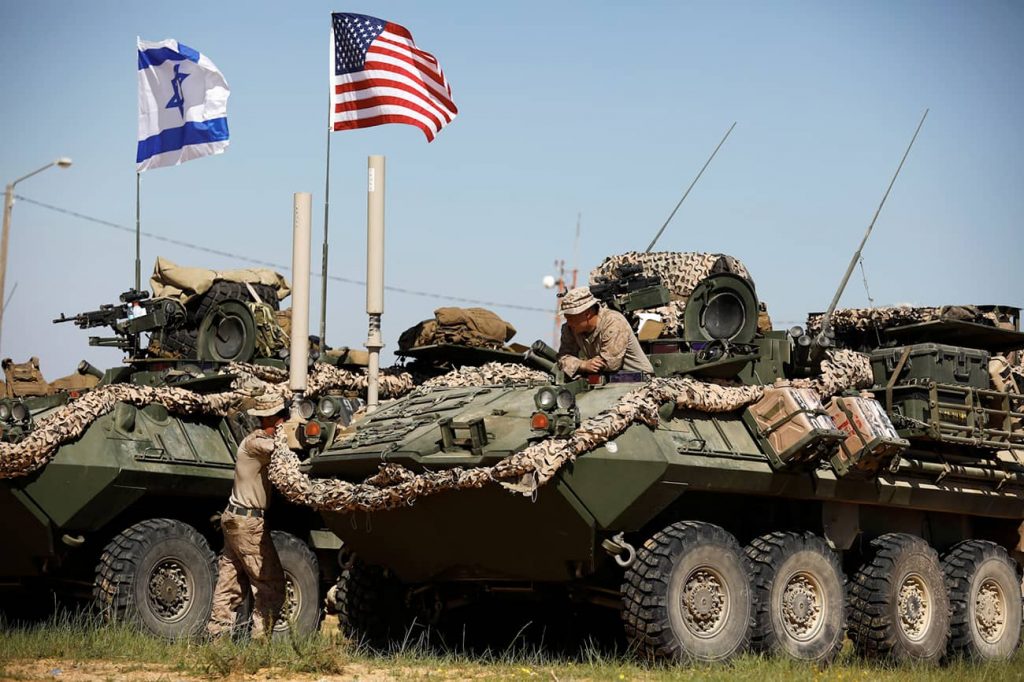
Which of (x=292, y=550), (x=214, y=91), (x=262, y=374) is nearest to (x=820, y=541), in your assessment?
(x=292, y=550)

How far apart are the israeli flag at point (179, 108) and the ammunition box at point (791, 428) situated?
858 cm

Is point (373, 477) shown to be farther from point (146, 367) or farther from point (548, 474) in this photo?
point (146, 367)

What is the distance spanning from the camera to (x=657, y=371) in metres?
13.4

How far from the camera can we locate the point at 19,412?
14.2 meters

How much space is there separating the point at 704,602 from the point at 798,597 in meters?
1.18

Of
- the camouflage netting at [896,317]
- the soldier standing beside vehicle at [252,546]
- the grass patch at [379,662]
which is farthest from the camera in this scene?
the camouflage netting at [896,317]

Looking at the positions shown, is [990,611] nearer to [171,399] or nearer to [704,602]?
[704,602]

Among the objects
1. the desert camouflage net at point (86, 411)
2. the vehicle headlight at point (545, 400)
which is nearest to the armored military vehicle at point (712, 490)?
the vehicle headlight at point (545, 400)

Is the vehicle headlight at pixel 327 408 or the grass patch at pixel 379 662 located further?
the vehicle headlight at pixel 327 408

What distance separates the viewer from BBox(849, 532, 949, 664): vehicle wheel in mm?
13102

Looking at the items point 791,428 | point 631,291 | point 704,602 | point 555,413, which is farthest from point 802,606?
point 631,291

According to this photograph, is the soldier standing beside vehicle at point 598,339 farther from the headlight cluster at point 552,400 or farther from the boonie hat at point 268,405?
the boonie hat at point 268,405

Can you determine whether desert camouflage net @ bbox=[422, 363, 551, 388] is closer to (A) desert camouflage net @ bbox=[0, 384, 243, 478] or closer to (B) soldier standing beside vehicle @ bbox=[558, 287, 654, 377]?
(B) soldier standing beside vehicle @ bbox=[558, 287, 654, 377]

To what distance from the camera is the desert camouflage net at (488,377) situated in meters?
13.7
